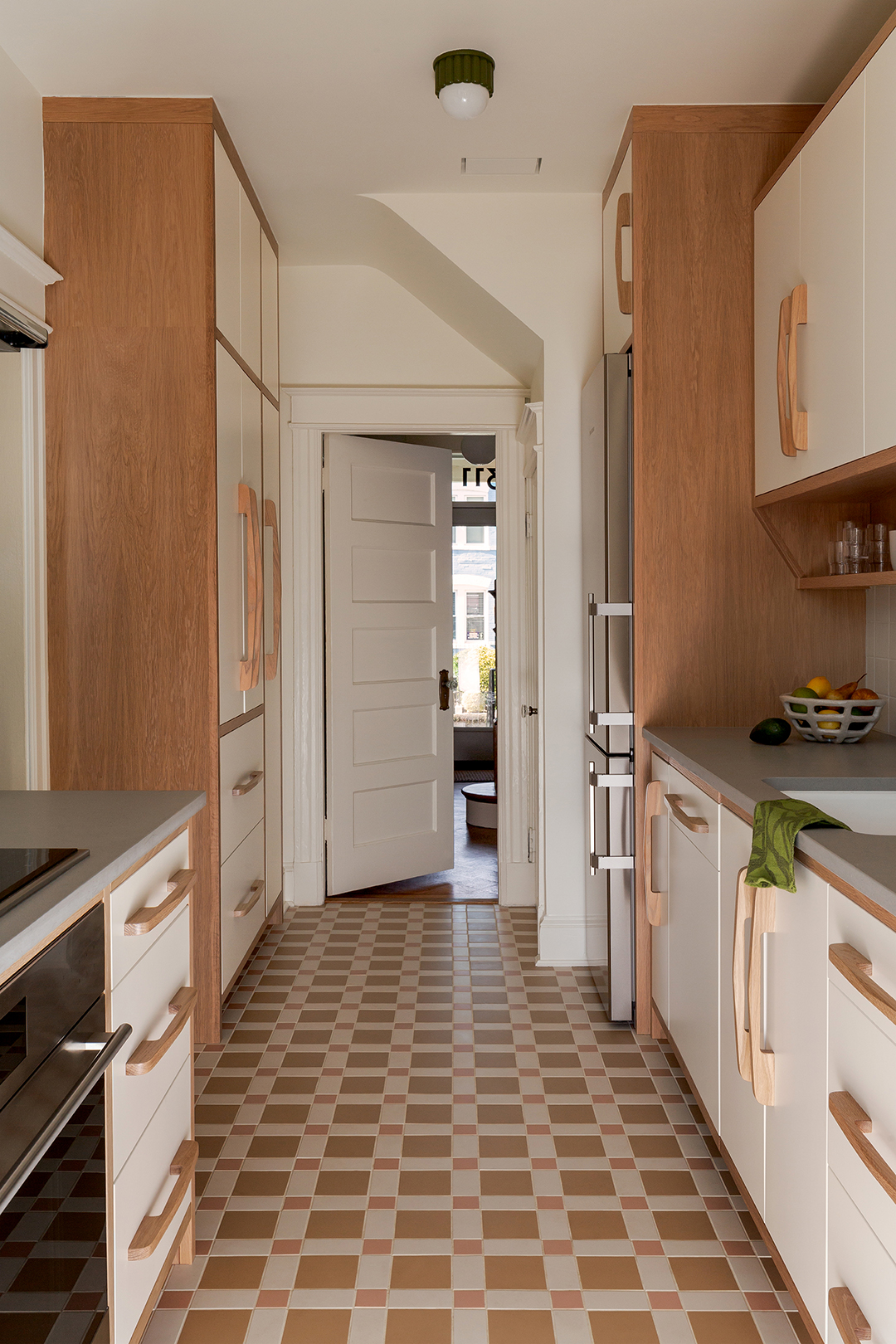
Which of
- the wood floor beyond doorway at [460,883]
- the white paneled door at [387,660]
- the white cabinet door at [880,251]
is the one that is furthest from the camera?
the wood floor beyond doorway at [460,883]

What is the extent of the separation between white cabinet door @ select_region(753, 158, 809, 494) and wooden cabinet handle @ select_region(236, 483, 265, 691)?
1587 mm

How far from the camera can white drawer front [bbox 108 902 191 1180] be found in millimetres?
1352

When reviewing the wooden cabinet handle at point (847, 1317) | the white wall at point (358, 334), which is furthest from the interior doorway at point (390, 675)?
the wooden cabinet handle at point (847, 1317)

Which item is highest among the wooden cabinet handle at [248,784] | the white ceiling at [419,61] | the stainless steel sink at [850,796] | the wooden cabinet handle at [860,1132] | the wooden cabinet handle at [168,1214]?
the white ceiling at [419,61]

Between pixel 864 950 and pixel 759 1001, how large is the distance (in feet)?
1.28

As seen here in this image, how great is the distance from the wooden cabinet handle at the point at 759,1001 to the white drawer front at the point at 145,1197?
0.98 meters

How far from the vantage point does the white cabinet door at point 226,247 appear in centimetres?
287

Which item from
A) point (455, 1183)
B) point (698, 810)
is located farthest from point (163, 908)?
point (698, 810)

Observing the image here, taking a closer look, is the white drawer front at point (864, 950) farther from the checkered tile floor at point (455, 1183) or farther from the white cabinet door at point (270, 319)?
the white cabinet door at point (270, 319)

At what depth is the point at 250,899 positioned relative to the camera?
3.29 m

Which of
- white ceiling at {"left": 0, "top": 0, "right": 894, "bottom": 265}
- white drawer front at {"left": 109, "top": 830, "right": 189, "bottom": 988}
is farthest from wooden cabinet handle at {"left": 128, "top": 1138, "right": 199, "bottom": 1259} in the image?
white ceiling at {"left": 0, "top": 0, "right": 894, "bottom": 265}

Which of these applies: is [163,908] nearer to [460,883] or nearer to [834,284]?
[834,284]

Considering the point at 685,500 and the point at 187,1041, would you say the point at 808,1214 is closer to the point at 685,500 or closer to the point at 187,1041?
the point at 187,1041

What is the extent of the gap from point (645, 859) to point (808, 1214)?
4.43ft
